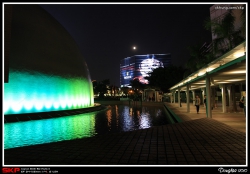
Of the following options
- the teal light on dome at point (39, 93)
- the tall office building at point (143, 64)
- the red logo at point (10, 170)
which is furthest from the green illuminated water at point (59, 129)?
the tall office building at point (143, 64)

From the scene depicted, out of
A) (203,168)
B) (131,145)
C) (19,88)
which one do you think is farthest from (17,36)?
(203,168)

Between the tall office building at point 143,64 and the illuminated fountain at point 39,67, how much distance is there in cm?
11863

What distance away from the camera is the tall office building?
14462 centimetres

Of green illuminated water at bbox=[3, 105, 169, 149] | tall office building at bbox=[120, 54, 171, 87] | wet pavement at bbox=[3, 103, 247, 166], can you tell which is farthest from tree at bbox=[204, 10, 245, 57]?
tall office building at bbox=[120, 54, 171, 87]

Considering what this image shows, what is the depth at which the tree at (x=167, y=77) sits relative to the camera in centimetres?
4759

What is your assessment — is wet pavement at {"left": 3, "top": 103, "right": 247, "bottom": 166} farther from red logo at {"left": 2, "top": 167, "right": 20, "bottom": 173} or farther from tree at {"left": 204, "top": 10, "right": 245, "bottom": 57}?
tree at {"left": 204, "top": 10, "right": 245, "bottom": 57}

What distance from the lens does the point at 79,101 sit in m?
22.0

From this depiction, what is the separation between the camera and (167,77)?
48281mm

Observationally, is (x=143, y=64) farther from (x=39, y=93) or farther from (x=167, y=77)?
(x=39, y=93)

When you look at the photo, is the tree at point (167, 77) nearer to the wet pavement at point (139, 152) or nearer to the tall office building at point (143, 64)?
the wet pavement at point (139, 152)

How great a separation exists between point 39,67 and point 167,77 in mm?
36215

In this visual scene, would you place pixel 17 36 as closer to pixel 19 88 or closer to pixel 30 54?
pixel 30 54

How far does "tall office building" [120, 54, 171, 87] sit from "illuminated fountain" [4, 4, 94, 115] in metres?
119

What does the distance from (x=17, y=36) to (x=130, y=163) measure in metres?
17.2
